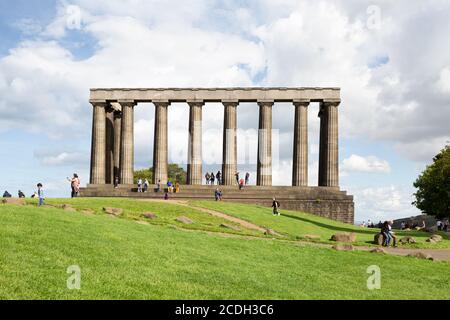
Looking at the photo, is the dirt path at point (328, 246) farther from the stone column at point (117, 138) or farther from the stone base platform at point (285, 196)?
the stone column at point (117, 138)

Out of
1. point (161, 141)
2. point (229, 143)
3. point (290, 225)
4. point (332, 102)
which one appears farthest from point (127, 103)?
point (290, 225)

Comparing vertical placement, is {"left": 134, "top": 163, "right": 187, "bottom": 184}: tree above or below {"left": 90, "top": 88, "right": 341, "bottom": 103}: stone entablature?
below

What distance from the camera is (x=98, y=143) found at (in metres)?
73.0

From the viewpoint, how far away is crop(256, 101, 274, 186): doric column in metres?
68.3

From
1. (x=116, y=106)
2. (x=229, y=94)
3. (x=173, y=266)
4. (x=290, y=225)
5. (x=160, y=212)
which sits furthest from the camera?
(x=116, y=106)

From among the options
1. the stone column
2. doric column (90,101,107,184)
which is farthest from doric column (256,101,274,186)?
the stone column

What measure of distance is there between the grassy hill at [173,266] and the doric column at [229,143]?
41.4m

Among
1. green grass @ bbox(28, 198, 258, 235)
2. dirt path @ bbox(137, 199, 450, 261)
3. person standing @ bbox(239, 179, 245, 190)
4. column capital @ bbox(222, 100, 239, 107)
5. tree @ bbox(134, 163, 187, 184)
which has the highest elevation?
column capital @ bbox(222, 100, 239, 107)

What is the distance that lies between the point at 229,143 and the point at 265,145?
15.7ft

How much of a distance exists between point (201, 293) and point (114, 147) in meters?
67.8

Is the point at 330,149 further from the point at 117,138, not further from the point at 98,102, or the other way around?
the point at 98,102

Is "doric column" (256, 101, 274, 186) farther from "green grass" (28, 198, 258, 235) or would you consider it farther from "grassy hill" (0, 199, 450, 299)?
"grassy hill" (0, 199, 450, 299)

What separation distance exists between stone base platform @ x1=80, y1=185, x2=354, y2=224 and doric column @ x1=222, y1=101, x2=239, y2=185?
2.58 metres
